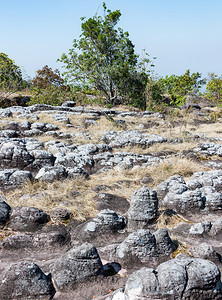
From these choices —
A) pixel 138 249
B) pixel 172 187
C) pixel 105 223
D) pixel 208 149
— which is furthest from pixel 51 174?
pixel 208 149

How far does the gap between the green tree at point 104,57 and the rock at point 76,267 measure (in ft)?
58.6

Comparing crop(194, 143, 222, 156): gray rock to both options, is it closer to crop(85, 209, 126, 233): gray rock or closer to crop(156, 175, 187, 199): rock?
crop(156, 175, 187, 199): rock

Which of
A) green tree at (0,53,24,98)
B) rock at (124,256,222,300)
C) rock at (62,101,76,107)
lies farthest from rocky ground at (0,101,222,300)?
green tree at (0,53,24,98)

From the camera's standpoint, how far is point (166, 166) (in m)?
7.35

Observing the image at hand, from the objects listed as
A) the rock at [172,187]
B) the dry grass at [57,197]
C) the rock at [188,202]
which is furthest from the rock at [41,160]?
the rock at [188,202]

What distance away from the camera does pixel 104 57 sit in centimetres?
2050

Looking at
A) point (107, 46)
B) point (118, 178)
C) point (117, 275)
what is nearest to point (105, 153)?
point (118, 178)

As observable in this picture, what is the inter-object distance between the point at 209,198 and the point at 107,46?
17.6 m

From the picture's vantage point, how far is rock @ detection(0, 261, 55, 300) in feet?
10.0

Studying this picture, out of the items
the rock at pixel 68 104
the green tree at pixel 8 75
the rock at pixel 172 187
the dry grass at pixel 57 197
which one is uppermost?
the green tree at pixel 8 75

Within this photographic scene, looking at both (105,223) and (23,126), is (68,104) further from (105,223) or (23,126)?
(105,223)

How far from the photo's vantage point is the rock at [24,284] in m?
3.06

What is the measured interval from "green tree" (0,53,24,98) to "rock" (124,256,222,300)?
60.5 feet

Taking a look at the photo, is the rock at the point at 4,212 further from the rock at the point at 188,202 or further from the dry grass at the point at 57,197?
the rock at the point at 188,202
